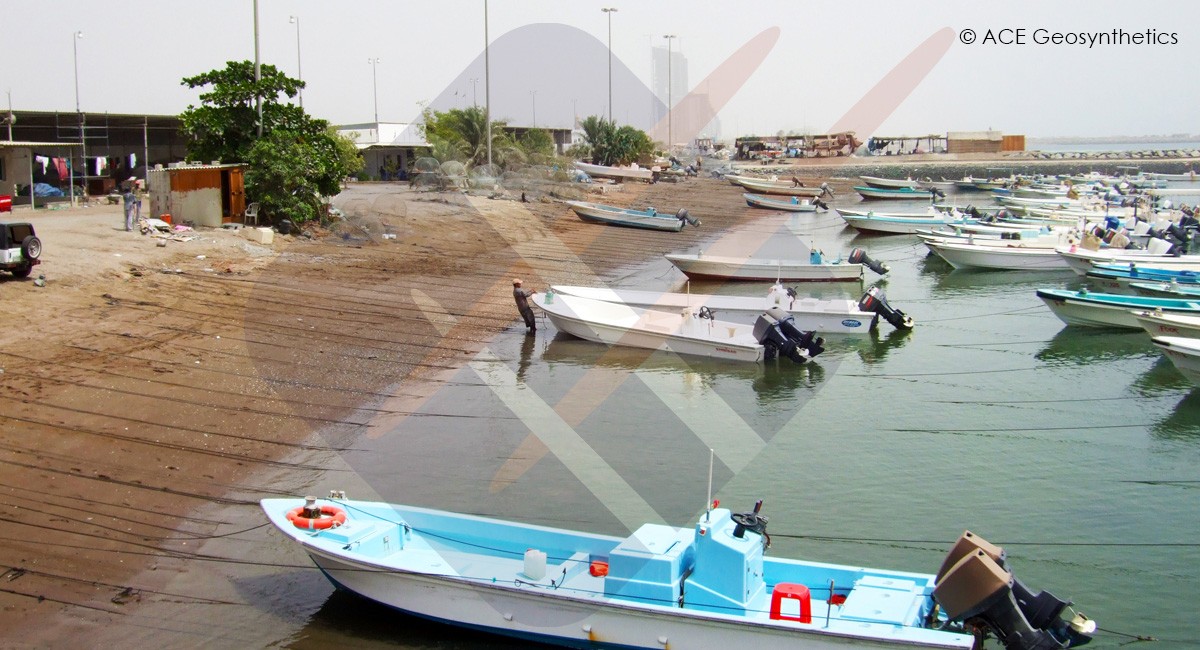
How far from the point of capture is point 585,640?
9.42m

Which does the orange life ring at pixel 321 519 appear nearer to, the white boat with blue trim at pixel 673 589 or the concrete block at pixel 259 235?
the white boat with blue trim at pixel 673 589

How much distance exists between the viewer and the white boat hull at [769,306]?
2459 centimetres

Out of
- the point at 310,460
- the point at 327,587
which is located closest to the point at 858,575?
the point at 327,587

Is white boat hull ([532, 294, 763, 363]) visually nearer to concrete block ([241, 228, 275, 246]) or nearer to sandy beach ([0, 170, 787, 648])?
sandy beach ([0, 170, 787, 648])

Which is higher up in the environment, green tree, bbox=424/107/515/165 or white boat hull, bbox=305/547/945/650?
green tree, bbox=424/107/515/165

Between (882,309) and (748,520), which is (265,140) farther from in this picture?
(748,520)

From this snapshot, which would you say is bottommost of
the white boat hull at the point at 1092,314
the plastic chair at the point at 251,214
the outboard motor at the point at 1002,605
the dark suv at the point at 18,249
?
the outboard motor at the point at 1002,605

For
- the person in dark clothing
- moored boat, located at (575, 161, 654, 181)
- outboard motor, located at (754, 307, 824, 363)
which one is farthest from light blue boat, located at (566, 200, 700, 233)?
outboard motor, located at (754, 307, 824, 363)

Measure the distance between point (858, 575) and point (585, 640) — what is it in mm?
2686

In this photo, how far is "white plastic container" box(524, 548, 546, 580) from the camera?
9.65 meters

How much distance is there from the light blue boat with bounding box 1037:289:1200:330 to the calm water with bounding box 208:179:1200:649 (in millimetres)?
444

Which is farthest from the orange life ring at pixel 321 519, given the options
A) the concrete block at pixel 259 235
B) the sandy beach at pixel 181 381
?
the concrete block at pixel 259 235

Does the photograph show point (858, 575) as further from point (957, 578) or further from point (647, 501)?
point (647, 501)

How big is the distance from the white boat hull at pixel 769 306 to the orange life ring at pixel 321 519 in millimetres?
14346
